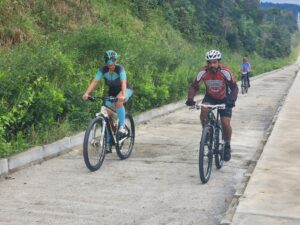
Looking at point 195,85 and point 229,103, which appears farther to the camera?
point 195,85

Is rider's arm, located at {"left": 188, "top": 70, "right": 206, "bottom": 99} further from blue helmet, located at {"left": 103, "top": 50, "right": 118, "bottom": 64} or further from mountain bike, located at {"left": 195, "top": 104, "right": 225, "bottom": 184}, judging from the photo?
blue helmet, located at {"left": 103, "top": 50, "right": 118, "bottom": 64}

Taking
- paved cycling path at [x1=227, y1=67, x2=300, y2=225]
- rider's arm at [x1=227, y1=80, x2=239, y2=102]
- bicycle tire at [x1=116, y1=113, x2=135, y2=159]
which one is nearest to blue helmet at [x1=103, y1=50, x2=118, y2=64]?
bicycle tire at [x1=116, y1=113, x2=135, y2=159]

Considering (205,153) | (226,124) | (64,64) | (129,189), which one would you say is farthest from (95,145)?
(64,64)

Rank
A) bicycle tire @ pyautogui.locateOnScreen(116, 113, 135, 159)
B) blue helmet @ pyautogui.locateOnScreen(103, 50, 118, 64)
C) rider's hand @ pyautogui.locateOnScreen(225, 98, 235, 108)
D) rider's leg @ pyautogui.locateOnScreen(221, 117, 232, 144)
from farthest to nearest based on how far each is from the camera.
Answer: bicycle tire @ pyautogui.locateOnScreen(116, 113, 135, 159) < rider's leg @ pyautogui.locateOnScreen(221, 117, 232, 144) < blue helmet @ pyautogui.locateOnScreen(103, 50, 118, 64) < rider's hand @ pyautogui.locateOnScreen(225, 98, 235, 108)

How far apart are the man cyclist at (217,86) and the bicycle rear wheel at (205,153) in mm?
594

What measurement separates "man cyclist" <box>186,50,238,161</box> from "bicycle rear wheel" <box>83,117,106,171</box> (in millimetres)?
1521

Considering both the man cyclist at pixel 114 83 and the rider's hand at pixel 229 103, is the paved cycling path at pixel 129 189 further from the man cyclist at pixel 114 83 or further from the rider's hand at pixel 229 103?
the rider's hand at pixel 229 103

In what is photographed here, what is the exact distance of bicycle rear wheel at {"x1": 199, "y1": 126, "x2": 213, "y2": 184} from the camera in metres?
7.41

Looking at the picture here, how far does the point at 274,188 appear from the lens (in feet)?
22.6

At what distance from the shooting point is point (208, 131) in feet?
25.3

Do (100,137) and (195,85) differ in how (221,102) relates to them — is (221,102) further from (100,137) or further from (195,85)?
(100,137)

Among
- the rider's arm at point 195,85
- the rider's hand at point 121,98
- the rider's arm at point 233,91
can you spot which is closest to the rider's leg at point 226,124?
the rider's arm at point 233,91

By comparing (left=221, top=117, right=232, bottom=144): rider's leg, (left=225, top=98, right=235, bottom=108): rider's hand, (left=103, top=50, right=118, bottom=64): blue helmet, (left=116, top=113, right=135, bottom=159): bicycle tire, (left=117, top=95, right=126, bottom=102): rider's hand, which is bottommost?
(left=116, top=113, right=135, bottom=159): bicycle tire

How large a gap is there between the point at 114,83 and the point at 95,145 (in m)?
1.19
